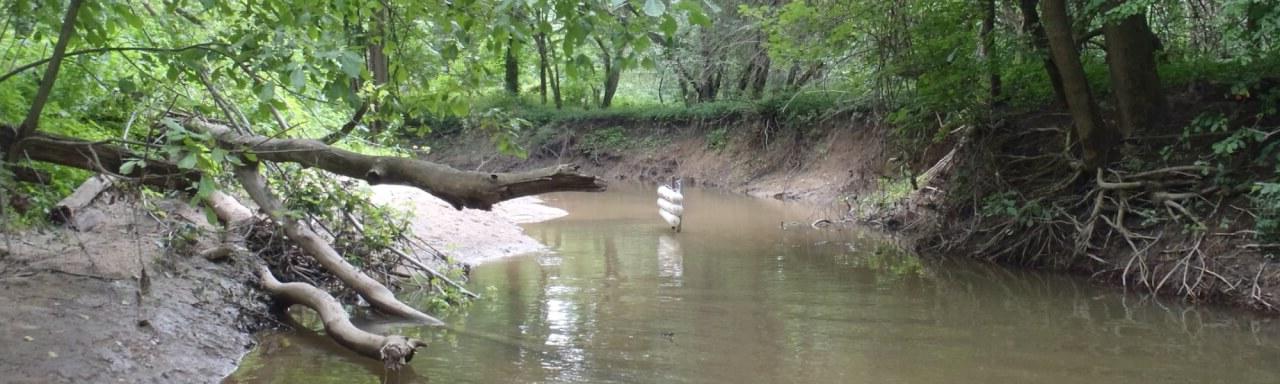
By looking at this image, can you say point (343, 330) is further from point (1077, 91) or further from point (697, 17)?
point (1077, 91)

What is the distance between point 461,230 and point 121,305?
7334 mm

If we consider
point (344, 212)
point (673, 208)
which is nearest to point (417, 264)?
point (344, 212)

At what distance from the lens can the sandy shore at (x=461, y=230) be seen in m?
12.5

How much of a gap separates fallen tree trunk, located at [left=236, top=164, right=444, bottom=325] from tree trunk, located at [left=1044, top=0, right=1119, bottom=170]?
6913mm

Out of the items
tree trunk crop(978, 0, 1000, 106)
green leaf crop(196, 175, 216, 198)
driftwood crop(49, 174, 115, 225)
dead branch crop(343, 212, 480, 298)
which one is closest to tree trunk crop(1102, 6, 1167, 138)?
tree trunk crop(978, 0, 1000, 106)

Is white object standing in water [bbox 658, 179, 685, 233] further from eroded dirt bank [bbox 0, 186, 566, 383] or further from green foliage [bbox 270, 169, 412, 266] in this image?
eroded dirt bank [bbox 0, 186, 566, 383]

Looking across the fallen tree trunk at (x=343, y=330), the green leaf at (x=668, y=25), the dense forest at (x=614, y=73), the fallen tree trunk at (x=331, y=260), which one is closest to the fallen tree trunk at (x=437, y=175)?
the dense forest at (x=614, y=73)

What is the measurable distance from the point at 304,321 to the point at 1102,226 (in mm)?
8044

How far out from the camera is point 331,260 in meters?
8.05

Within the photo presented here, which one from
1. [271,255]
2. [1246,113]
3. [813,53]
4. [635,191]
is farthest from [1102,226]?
[635,191]

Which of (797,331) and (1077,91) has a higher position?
(1077,91)

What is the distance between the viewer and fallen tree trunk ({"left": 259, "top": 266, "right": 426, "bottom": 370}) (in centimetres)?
618

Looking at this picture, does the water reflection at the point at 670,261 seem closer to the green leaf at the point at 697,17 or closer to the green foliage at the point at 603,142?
the green leaf at the point at 697,17

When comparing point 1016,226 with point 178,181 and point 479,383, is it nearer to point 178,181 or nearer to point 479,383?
point 479,383
